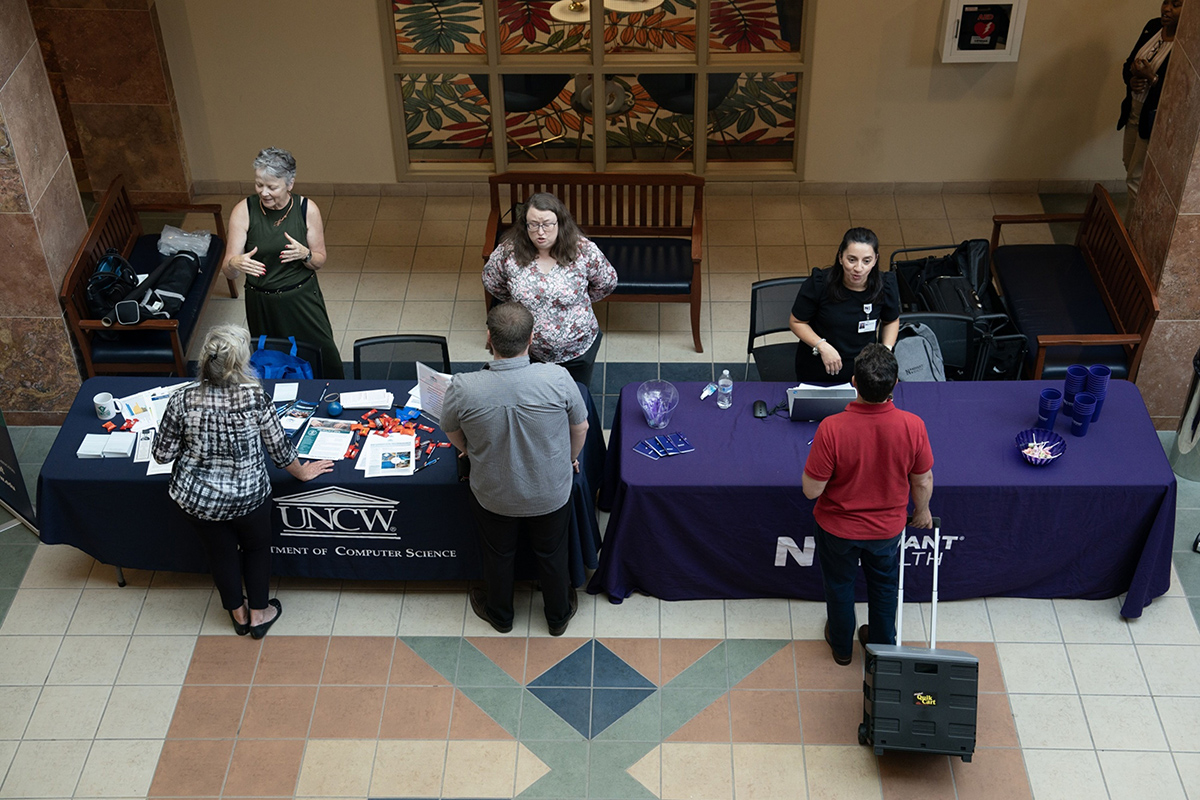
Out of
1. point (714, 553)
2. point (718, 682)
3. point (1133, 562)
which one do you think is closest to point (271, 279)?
point (714, 553)

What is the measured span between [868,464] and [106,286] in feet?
15.0

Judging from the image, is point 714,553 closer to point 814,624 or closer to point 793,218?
point 814,624

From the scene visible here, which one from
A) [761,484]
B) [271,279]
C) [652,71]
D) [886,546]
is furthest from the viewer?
[652,71]

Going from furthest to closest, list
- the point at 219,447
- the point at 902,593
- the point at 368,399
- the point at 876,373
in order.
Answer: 1. the point at 368,399
2. the point at 902,593
3. the point at 219,447
4. the point at 876,373

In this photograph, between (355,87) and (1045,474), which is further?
(355,87)

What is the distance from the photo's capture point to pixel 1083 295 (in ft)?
22.4

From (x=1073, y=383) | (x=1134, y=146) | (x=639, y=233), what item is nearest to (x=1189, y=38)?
(x=1073, y=383)

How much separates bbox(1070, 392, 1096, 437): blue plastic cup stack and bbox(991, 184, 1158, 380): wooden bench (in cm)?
106

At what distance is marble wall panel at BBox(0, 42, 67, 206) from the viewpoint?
5875mm

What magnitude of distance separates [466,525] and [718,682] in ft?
4.44

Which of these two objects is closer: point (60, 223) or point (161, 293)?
point (60, 223)

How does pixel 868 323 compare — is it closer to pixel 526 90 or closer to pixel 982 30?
pixel 982 30

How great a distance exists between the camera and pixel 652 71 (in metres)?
8.65

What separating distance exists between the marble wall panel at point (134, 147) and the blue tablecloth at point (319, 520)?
3.88m
